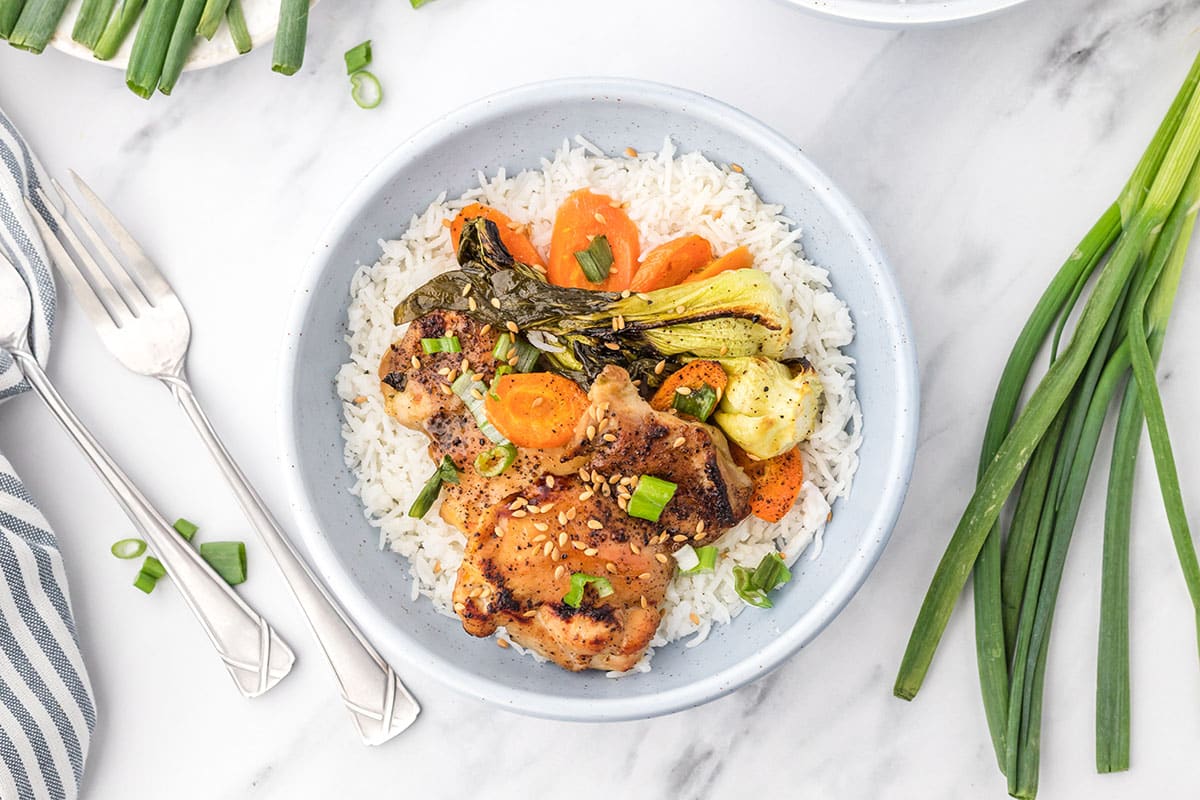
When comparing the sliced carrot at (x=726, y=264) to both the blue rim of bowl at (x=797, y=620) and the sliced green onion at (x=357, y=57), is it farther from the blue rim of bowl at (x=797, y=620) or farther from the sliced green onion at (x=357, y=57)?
the sliced green onion at (x=357, y=57)

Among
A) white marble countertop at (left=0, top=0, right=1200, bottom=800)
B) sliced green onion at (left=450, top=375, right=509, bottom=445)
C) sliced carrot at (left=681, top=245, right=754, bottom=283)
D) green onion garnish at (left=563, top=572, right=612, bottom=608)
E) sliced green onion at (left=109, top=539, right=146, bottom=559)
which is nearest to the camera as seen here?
green onion garnish at (left=563, top=572, right=612, bottom=608)

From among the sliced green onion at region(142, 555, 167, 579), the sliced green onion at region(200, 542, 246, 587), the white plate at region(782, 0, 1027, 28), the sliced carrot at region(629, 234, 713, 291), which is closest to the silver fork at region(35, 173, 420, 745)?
the sliced green onion at region(200, 542, 246, 587)

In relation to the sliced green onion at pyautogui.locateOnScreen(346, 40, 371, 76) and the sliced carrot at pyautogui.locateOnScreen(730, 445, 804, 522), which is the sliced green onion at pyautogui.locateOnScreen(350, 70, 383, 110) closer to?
the sliced green onion at pyautogui.locateOnScreen(346, 40, 371, 76)

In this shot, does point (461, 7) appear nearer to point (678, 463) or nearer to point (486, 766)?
point (678, 463)

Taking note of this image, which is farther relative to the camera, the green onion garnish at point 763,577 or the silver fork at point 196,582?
the silver fork at point 196,582

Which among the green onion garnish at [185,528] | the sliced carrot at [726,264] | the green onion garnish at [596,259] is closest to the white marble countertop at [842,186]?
the green onion garnish at [185,528]

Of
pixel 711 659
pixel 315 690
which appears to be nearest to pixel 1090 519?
pixel 711 659

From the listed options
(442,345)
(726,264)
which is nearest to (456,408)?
(442,345)
